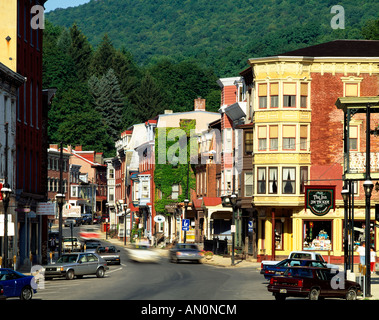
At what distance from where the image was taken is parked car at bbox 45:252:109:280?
47.8m

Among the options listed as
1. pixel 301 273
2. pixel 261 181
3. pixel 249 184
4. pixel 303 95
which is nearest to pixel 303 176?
pixel 261 181

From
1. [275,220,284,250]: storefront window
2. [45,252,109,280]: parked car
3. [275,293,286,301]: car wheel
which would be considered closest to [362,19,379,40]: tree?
[275,220,284,250]: storefront window

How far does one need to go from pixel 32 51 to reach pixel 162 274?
23.3 metres

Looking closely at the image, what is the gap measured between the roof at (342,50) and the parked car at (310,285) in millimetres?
36754

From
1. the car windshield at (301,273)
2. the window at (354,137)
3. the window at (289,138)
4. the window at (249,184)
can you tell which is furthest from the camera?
the window at (249,184)

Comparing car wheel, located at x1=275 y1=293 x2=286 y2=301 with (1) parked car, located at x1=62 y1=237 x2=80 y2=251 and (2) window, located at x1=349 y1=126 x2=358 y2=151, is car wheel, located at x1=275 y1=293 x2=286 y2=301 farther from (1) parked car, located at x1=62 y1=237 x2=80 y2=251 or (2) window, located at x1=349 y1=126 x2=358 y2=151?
(1) parked car, located at x1=62 y1=237 x2=80 y2=251

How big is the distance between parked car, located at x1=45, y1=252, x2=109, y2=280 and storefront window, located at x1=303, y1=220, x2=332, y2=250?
2246cm

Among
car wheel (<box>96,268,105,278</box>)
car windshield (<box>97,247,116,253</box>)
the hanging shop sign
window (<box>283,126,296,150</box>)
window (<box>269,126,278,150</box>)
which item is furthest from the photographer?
window (<box>269,126,278,150</box>)

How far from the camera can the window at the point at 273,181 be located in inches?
2704

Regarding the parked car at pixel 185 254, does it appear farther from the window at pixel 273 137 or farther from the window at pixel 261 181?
the window at pixel 273 137

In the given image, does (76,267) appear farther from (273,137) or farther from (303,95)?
(303,95)

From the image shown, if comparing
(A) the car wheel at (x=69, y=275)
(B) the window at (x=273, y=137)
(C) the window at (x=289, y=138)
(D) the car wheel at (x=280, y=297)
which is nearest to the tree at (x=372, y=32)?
(C) the window at (x=289, y=138)

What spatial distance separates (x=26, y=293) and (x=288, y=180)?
36.9 metres

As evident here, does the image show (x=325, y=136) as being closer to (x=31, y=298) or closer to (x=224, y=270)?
(x=224, y=270)
